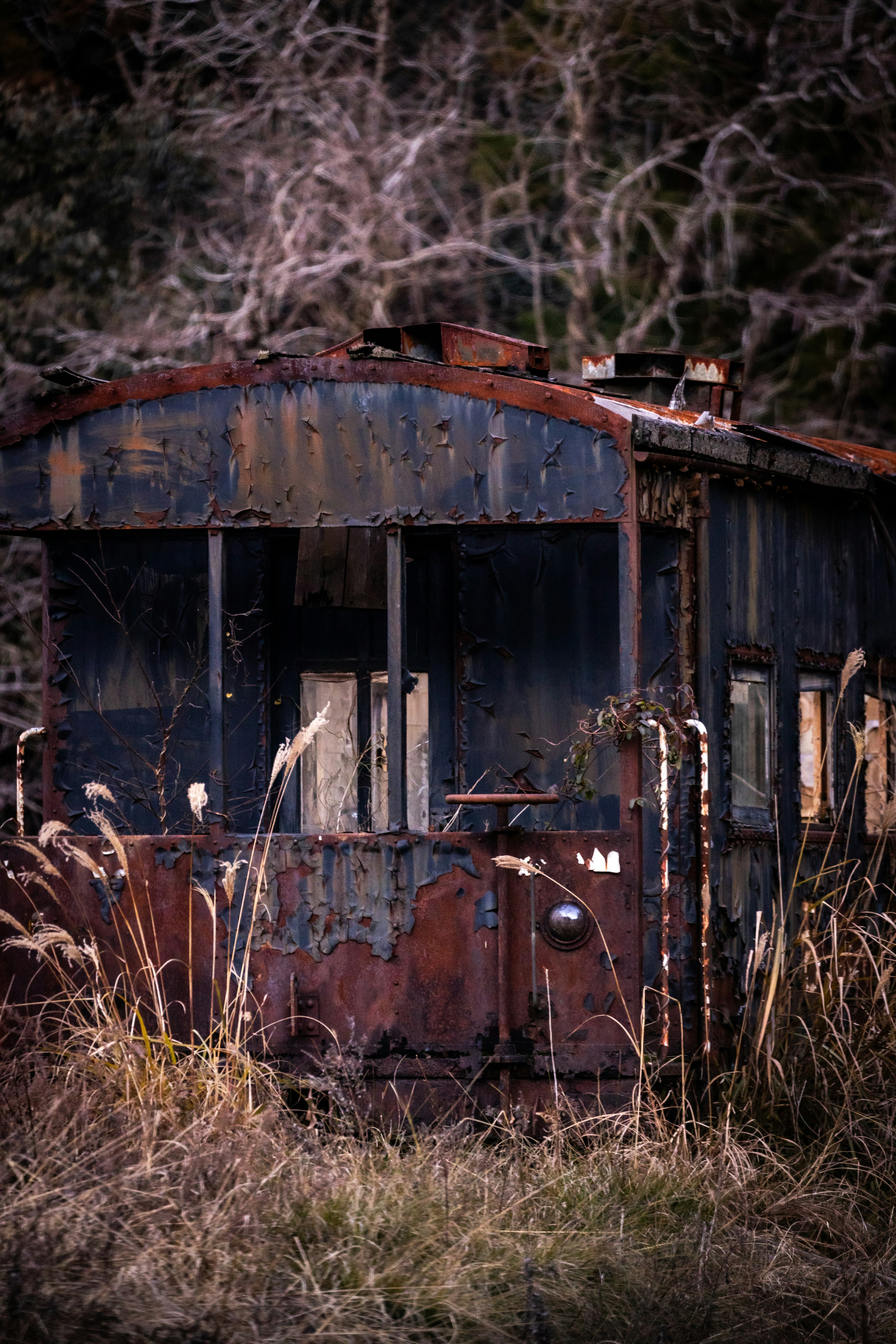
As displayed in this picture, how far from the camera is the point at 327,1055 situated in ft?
23.2

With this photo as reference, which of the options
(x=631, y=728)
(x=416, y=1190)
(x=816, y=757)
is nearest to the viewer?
(x=416, y=1190)

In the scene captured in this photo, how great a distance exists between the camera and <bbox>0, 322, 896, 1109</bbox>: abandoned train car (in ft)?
24.0

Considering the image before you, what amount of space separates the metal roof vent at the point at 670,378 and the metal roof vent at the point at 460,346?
97 centimetres

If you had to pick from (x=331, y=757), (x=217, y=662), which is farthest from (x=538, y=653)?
(x=217, y=662)

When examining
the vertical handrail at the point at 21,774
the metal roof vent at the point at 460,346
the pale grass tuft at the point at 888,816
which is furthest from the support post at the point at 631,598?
the vertical handrail at the point at 21,774

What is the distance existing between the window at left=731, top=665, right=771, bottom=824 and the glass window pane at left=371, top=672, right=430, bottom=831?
160 centimetres

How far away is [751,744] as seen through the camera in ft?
29.0

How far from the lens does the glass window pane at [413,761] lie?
889cm

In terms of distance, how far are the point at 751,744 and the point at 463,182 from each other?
13757 mm

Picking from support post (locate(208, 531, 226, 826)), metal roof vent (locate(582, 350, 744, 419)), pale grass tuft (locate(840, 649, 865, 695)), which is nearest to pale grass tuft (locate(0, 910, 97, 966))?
support post (locate(208, 531, 226, 826))

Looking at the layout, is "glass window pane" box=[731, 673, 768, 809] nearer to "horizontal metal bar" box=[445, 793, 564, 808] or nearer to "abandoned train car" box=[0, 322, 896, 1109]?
"abandoned train car" box=[0, 322, 896, 1109]

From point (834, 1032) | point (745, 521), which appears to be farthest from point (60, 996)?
point (745, 521)

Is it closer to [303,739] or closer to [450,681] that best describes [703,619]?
[450,681]

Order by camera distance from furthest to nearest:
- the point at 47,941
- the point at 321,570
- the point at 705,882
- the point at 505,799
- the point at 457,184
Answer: the point at 457,184
the point at 321,570
the point at 705,882
the point at 505,799
the point at 47,941
